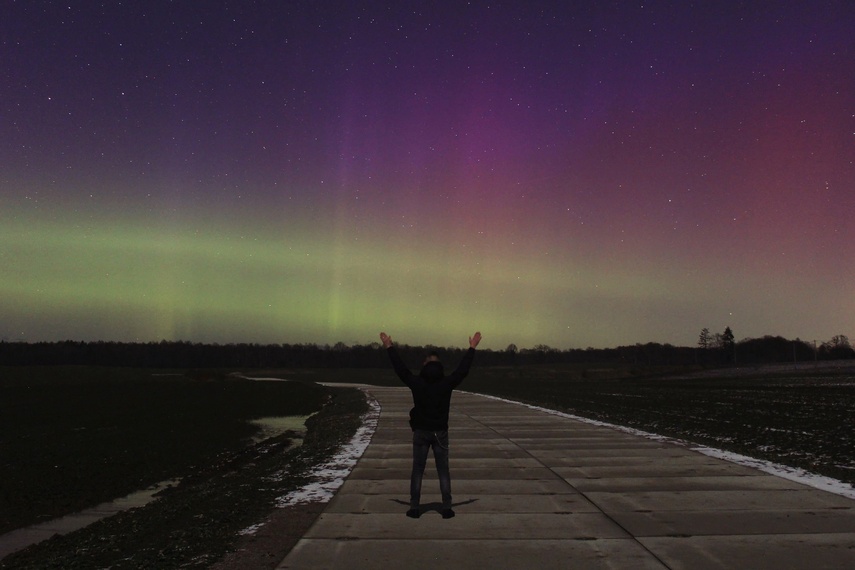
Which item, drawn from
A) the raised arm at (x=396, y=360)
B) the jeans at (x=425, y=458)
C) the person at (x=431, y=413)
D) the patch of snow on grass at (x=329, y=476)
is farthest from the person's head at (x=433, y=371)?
the patch of snow on grass at (x=329, y=476)

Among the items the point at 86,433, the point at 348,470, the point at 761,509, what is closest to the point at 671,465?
the point at 761,509

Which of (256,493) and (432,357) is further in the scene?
(256,493)

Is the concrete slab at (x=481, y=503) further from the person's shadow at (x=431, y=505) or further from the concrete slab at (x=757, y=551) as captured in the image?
the concrete slab at (x=757, y=551)

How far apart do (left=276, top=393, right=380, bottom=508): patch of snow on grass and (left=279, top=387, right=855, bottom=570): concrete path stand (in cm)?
27

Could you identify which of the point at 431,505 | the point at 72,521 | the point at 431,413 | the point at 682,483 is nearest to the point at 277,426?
the point at 72,521

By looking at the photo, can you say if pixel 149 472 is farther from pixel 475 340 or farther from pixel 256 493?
pixel 475 340

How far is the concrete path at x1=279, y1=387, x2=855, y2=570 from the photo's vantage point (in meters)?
5.97

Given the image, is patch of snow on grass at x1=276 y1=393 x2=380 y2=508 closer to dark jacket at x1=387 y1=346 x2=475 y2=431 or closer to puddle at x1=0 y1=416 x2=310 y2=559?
dark jacket at x1=387 y1=346 x2=475 y2=431

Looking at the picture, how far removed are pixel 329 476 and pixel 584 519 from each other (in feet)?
15.7

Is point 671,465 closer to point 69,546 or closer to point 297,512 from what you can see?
point 297,512

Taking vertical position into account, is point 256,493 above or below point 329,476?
below

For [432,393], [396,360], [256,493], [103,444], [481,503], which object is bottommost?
[103,444]

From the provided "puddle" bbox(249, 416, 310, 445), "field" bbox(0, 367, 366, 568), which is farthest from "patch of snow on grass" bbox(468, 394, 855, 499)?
"puddle" bbox(249, 416, 310, 445)

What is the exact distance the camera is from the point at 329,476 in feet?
35.1
